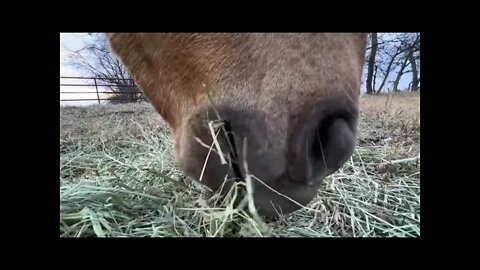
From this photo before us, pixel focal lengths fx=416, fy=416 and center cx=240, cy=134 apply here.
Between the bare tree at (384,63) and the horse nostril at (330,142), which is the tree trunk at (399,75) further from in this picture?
the horse nostril at (330,142)

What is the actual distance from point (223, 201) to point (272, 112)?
0.97 feet

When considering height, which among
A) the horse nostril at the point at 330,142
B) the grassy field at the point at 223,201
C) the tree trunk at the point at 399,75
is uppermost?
the tree trunk at the point at 399,75

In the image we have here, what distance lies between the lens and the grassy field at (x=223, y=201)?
1115 millimetres

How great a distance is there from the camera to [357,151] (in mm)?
2010

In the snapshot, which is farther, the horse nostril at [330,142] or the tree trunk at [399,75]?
the tree trunk at [399,75]

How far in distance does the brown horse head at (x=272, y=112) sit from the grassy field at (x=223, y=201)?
10cm

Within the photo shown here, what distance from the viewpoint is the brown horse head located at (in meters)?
0.83

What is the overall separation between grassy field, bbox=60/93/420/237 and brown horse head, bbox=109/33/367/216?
10cm

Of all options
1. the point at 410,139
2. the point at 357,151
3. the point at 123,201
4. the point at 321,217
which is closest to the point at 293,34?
the point at 321,217

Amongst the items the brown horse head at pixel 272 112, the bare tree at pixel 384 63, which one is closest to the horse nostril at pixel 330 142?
the brown horse head at pixel 272 112

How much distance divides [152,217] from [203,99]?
486 millimetres

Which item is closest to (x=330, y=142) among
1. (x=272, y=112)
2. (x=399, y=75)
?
(x=272, y=112)

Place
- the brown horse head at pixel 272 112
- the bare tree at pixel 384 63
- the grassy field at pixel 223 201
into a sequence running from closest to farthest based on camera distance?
the brown horse head at pixel 272 112 → the grassy field at pixel 223 201 → the bare tree at pixel 384 63

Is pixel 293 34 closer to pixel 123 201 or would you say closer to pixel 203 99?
pixel 203 99
